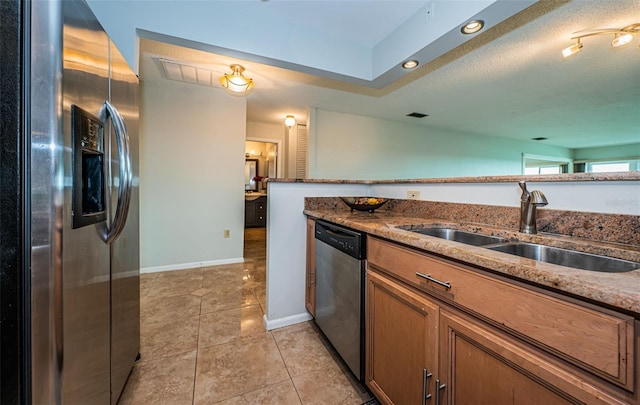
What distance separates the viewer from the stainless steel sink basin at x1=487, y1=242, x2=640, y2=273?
2.54 feet

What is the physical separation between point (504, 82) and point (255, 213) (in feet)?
17.3

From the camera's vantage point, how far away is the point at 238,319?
205 cm

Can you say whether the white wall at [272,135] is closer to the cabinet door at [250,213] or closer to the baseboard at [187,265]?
the cabinet door at [250,213]

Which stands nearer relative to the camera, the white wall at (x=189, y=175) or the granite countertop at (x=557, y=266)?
the granite countertop at (x=557, y=266)

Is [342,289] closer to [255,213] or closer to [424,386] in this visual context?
[424,386]

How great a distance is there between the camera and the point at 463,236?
1315mm

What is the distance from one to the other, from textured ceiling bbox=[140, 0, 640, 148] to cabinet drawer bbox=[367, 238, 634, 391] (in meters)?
1.83

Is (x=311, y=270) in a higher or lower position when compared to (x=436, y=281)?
lower

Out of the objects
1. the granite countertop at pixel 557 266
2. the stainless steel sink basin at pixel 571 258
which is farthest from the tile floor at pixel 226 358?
the stainless steel sink basin at pixel 571 258

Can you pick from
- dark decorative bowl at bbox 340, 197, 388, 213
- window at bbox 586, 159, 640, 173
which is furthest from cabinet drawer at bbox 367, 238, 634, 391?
window at bbox 586, 159, 640, 173

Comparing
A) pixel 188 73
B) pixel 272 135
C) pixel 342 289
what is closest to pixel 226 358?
pixel 342 289

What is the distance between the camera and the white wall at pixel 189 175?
3.07 meters

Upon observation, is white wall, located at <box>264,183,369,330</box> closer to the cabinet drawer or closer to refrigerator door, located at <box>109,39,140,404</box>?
refrigerator door, located at <box>109,39,140,404</box>

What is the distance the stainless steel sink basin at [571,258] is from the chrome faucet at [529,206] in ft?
0.34
